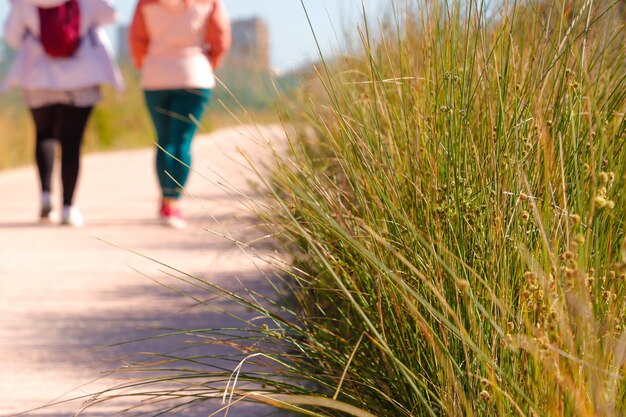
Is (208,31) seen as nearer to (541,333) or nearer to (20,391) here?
(20,391)

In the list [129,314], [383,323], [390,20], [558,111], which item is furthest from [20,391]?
[390,20]

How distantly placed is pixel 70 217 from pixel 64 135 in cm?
60

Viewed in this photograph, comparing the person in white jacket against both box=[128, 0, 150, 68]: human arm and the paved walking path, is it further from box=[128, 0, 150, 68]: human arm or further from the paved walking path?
the paved walking path

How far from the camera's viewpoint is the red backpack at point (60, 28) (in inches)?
319

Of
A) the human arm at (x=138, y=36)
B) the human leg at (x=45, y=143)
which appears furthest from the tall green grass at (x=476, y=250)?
the human leg at (x=45, y=143)

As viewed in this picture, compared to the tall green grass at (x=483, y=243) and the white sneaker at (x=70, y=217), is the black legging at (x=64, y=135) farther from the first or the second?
the tall green grass at (x=483, y=243)

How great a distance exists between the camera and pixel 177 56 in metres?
8.05

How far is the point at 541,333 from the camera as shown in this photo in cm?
222

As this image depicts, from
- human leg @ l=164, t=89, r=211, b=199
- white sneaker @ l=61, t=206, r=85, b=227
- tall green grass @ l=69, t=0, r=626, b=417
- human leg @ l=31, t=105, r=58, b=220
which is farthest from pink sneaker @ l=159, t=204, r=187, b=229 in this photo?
Result: tall green grass @ l=69, t=0, r=626, b=417

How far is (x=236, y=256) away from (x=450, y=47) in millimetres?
4018

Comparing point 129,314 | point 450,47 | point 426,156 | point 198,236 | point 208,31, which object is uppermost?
point 450,47

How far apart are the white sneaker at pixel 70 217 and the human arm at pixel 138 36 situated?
3.92 feet

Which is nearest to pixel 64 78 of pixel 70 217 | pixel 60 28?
pixel 60 28

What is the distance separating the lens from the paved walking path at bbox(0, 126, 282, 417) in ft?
13.6
